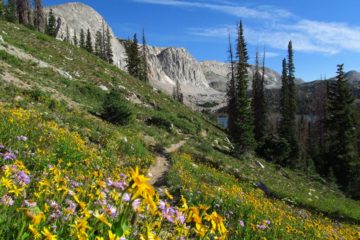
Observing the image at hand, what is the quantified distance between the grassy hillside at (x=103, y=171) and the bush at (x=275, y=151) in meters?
4.79

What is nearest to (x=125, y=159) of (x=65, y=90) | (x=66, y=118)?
(x=66, y=118)

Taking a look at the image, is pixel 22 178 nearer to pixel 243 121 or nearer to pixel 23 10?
pixel 243 121

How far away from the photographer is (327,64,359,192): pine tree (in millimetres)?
39188

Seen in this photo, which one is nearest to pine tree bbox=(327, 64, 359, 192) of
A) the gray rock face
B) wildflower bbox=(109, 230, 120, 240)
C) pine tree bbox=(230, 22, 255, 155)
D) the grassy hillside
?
the grassy hillside

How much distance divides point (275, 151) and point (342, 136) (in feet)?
31.8

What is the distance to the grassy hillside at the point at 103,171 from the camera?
2.99 m

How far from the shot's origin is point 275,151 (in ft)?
121

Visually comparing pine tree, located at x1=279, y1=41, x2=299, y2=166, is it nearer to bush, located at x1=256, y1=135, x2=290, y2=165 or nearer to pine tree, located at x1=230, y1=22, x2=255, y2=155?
bush, located at x1=256, y1=135, x2=290, y2=165

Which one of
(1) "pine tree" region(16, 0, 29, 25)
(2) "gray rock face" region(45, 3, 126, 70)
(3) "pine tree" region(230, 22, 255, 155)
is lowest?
(3) "pine tree" region(230, 22, 255, 155)

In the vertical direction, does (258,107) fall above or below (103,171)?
below

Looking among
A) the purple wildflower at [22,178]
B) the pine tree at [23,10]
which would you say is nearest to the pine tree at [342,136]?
the pine tree at [23,10]

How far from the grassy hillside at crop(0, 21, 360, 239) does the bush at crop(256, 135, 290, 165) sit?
4791mm

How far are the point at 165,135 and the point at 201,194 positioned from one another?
13.8 metres

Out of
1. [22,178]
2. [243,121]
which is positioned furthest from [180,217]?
[243,121]
